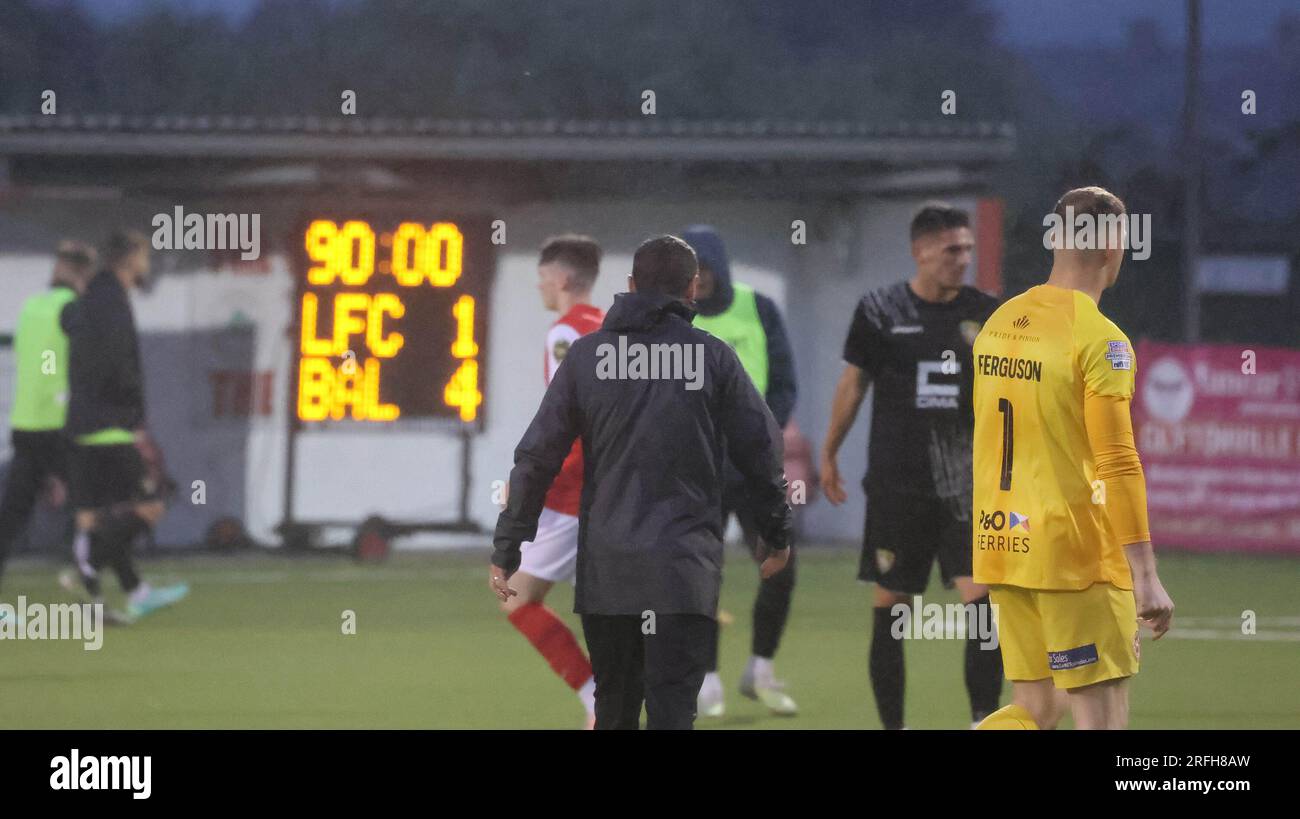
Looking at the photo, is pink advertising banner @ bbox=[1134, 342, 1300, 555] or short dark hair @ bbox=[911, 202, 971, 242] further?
pink advertising banner @ bbox=[1134, 342, 1300, 555]

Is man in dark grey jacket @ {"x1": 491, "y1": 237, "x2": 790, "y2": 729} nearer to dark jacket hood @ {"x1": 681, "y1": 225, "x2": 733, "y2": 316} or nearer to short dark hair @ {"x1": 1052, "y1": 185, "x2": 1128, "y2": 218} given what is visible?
short dark hair @ {"x1": 1052, "y1": 185, "x2": 1128, "y2": 218}

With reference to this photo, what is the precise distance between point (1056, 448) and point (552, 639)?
2805 mm

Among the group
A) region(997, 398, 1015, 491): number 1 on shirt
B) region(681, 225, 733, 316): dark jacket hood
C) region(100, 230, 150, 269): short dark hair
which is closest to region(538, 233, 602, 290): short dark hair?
region(681, 225, 733, 316): dark jacket hood

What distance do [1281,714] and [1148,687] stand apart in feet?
3.62

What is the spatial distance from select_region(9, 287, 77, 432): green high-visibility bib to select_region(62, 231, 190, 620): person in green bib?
Result: 3.23ft

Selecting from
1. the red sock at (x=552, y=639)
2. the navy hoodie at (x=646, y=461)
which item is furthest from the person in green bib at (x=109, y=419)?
the navy hoodie at (x=646, y=461)

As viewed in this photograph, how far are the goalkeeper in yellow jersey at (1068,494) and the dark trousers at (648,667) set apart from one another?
0.89 m

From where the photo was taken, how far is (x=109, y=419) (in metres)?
13.2

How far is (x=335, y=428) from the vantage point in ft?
59.8

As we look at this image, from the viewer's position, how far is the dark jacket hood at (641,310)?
243 inches

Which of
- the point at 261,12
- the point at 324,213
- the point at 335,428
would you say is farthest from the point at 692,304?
the point at 261,12

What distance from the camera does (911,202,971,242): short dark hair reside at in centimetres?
820

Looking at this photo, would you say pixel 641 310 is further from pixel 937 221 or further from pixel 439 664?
pixel 439 664
